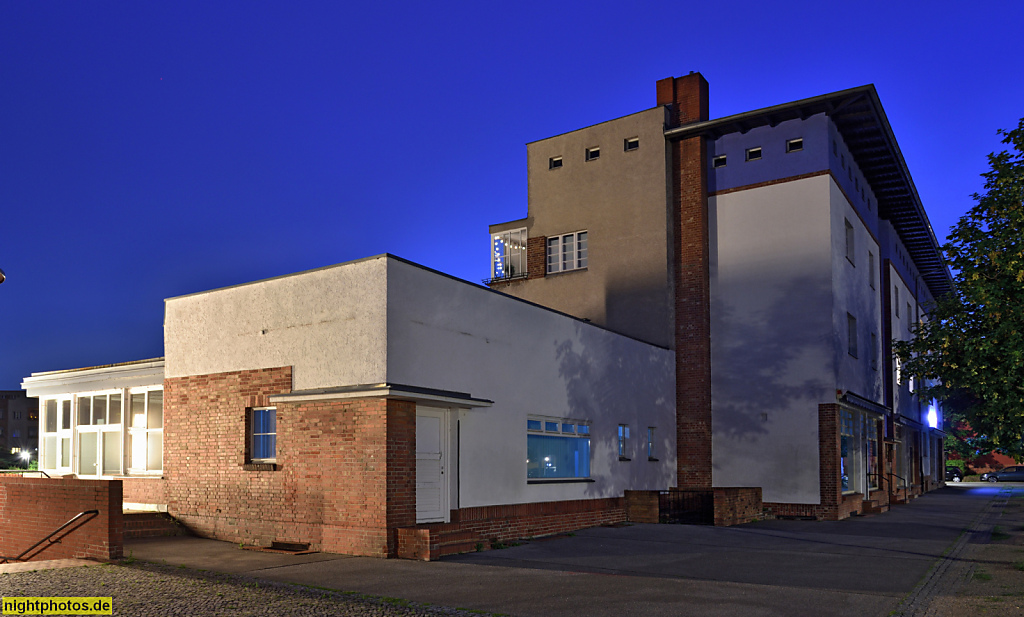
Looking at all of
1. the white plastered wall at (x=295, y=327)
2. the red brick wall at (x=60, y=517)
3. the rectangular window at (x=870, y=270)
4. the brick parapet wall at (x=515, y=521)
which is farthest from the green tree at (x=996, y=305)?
the red brick wall at (x=60, y=517)

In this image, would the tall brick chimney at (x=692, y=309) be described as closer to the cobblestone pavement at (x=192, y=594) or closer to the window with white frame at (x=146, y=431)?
the window with white frame at (x=146, y=431)

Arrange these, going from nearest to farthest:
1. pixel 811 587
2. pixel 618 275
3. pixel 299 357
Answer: pixel 811 587 < pixel 299 357 < pixel 618 275

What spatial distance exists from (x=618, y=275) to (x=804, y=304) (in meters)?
5.39

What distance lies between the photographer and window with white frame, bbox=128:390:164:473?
18141 millimetres

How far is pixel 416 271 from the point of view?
1445cm

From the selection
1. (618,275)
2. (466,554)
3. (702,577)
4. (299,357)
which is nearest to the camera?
(702,577)

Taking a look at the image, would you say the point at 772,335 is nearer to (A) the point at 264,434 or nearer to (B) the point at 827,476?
(B) the point at 827,476

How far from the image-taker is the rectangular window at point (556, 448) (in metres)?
17.3

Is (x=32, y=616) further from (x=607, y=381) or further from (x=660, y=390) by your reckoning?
(x=660, y=390)

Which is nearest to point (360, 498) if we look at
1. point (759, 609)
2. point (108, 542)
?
point (108, 542)

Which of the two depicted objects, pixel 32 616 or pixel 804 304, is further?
pixel 804 304

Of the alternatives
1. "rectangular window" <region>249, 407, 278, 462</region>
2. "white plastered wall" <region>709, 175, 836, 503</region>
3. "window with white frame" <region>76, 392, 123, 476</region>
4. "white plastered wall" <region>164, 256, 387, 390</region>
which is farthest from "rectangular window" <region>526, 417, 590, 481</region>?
"window with white frame" <region>76, 392, 123, 476</region>

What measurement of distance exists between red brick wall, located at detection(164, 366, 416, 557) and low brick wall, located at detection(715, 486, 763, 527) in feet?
29.1

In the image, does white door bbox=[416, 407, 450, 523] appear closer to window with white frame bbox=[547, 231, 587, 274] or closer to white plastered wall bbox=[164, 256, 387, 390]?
white plastered wall bbox=[164, 256, 387, 390]
